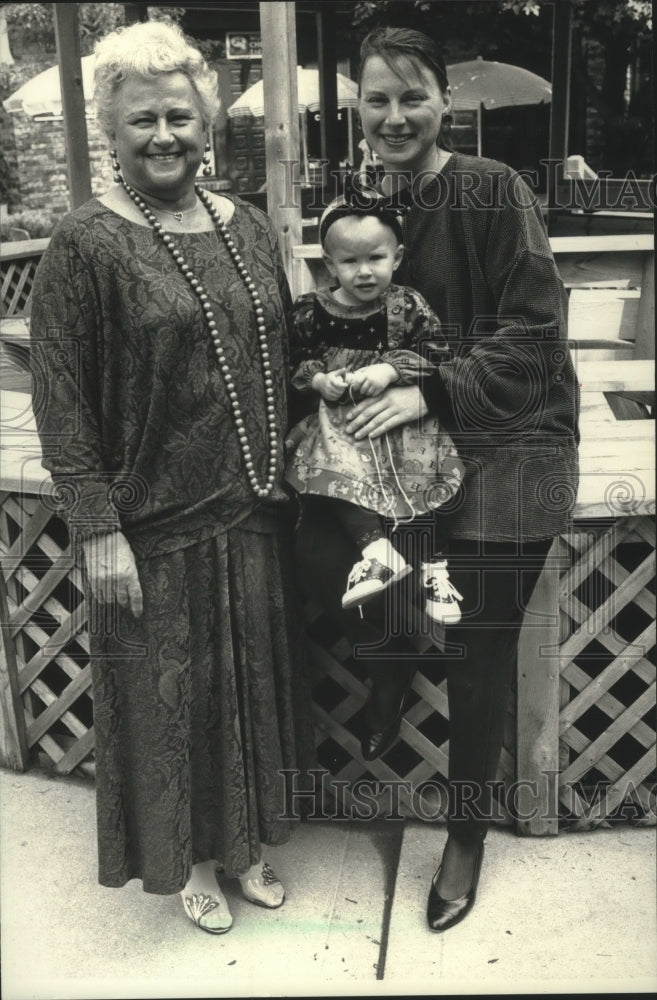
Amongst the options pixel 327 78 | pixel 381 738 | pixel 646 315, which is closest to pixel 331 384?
pixel 381 738

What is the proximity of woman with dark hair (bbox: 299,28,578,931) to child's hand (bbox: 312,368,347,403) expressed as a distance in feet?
0.20

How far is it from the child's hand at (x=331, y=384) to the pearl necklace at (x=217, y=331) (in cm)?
10

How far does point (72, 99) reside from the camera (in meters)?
6.02

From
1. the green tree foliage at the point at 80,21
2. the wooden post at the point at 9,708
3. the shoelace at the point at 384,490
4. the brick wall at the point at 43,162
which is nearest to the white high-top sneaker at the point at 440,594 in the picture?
the shoelace at the point at 384,490

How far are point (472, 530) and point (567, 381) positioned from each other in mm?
374

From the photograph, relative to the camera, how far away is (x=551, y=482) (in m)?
2.06

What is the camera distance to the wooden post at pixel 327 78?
29.8 feet

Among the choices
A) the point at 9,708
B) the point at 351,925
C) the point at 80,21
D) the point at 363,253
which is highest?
the point at 80,21

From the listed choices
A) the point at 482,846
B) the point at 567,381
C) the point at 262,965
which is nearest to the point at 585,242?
the point at 567,381

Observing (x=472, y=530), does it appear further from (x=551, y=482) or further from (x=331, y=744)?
(x=331, y=744)

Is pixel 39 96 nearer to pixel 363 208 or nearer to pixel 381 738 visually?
pixel 363 208

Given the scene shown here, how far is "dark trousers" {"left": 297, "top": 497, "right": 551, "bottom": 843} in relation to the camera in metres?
2.12

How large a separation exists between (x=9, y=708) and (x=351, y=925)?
1283 millimetres

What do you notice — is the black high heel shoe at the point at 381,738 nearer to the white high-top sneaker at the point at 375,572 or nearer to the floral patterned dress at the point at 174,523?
the floral patterned dress at the point at 174,523
